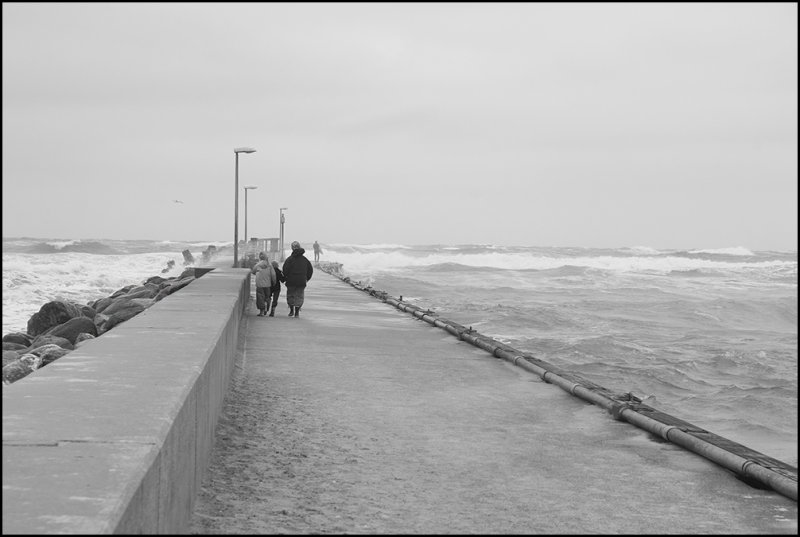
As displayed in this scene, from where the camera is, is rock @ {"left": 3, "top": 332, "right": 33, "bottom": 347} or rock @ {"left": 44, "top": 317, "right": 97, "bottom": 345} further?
rock @ {"left": 3, "top": 332, "right": 33, "bottom": 347}

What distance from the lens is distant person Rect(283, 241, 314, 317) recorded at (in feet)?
56.3

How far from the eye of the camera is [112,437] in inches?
136

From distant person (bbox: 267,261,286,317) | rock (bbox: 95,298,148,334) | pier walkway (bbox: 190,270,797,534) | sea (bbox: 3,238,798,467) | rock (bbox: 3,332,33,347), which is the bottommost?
sea (bbox: 3,238,798,467)

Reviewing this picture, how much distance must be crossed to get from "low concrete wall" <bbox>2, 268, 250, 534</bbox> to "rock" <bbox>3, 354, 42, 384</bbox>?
3.75 m

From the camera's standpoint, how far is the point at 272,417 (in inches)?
303

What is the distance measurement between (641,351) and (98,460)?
16952mm

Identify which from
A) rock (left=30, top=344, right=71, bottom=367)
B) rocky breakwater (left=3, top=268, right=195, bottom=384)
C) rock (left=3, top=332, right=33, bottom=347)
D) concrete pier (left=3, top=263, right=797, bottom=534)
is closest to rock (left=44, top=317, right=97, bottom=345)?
rocky breakwater (left=3, top=268, right=195, bottom=384)

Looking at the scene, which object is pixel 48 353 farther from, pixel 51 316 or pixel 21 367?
pixel 51 316

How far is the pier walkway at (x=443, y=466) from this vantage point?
16.5 feet

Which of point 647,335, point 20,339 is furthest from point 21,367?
point 647,335

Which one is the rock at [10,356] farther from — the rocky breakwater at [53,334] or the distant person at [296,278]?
the distant person at [296,278]

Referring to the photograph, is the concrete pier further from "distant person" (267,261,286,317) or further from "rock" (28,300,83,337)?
"rock" (28,300,83,337)

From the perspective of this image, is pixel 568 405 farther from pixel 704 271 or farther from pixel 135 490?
pixel 704 271

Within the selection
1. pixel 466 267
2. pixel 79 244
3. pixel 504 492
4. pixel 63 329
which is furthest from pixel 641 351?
pixel 79 244
